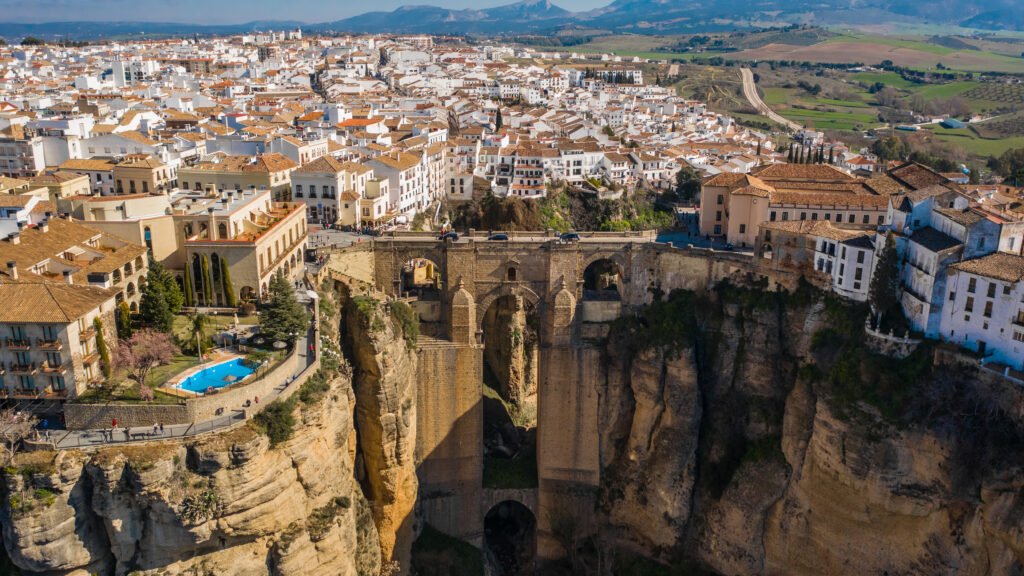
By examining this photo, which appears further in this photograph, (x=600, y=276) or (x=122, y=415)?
(x=600, y=276)

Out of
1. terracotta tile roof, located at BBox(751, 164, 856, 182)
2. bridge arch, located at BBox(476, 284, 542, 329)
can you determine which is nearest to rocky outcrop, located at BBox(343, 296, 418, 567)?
bridge arch, located at BBox(476, 284, 542, 329)

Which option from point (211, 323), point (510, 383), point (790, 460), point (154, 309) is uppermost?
point (154, 309)

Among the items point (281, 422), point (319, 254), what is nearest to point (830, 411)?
point (281, 422)

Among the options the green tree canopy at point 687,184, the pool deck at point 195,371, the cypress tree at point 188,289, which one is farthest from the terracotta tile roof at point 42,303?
the green tree canopy at point 687,184

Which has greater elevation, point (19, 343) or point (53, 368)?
point (19, 343)

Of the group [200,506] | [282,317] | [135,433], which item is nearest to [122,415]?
[135,433]

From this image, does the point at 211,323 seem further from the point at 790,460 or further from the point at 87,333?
the point at 790,460

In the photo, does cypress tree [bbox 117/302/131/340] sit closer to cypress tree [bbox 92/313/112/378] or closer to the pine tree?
cypress tree [bbox 92/313/112/378]
